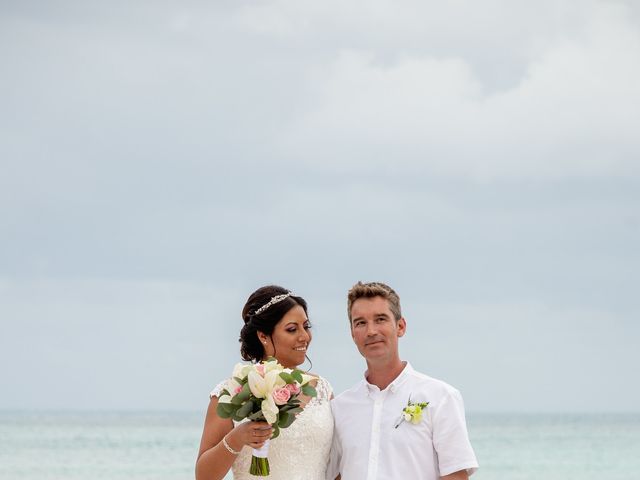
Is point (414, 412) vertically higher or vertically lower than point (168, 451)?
lower

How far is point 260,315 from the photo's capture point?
6.93 meters

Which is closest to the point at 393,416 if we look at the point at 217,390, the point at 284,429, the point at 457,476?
the point at 457,476

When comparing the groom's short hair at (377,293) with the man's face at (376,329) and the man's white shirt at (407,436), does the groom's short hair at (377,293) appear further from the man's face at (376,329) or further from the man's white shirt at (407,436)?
the man's white shirt at (407,436)

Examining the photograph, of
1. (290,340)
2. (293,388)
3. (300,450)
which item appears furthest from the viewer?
(290,340)

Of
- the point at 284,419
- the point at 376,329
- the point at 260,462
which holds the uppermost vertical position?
the point at 376,329

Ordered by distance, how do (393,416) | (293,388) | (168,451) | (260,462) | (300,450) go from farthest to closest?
1. (168,451)
2. (300,450)
3. (260,462)
4. (393,416)
5. (293,388)

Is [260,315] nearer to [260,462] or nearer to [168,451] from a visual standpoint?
[260,462]

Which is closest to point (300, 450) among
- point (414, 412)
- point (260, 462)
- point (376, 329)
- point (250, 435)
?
point (260, 462)

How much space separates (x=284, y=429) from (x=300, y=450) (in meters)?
0.17

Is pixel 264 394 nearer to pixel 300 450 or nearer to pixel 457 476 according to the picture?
pixel 300 450

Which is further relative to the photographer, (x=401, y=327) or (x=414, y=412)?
(x=401, y=327)

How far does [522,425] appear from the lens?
55188 millimetres

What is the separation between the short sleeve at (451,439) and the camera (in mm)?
6160

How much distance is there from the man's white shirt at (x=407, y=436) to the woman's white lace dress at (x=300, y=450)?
0.87ft
